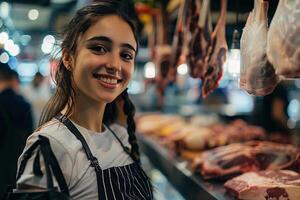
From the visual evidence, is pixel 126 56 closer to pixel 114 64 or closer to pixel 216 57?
pixel 114 64

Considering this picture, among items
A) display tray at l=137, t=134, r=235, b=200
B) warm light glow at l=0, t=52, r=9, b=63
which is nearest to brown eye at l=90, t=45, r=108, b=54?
display tray at l=137, t=134, r=235, b=200

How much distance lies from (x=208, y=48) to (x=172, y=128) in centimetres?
221

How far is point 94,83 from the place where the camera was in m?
1.74

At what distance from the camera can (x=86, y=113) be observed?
1.86 metres

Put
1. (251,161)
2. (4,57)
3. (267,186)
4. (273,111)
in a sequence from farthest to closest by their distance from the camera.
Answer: (273,111) → (4,57) → (251,161) → (267,186)

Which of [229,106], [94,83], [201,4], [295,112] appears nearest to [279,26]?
[94,83]

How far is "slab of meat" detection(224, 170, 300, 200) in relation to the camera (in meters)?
1.94

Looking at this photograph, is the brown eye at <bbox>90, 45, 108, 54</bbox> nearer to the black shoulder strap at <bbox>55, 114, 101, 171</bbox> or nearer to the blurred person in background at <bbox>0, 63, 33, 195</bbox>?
the black shoulder strap at <bbox>55, 114, 101, 171</bbox>

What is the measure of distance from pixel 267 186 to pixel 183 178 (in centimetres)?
94

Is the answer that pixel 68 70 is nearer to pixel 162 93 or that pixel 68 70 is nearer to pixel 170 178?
pixel 170 178

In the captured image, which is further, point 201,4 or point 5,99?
point 5,99

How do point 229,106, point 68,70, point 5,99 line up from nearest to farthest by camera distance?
point 68,70 < point 5,99 < point 229,106

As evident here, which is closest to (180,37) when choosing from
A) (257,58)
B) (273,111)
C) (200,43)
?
(200,43)

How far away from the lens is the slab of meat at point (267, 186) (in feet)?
6.36
